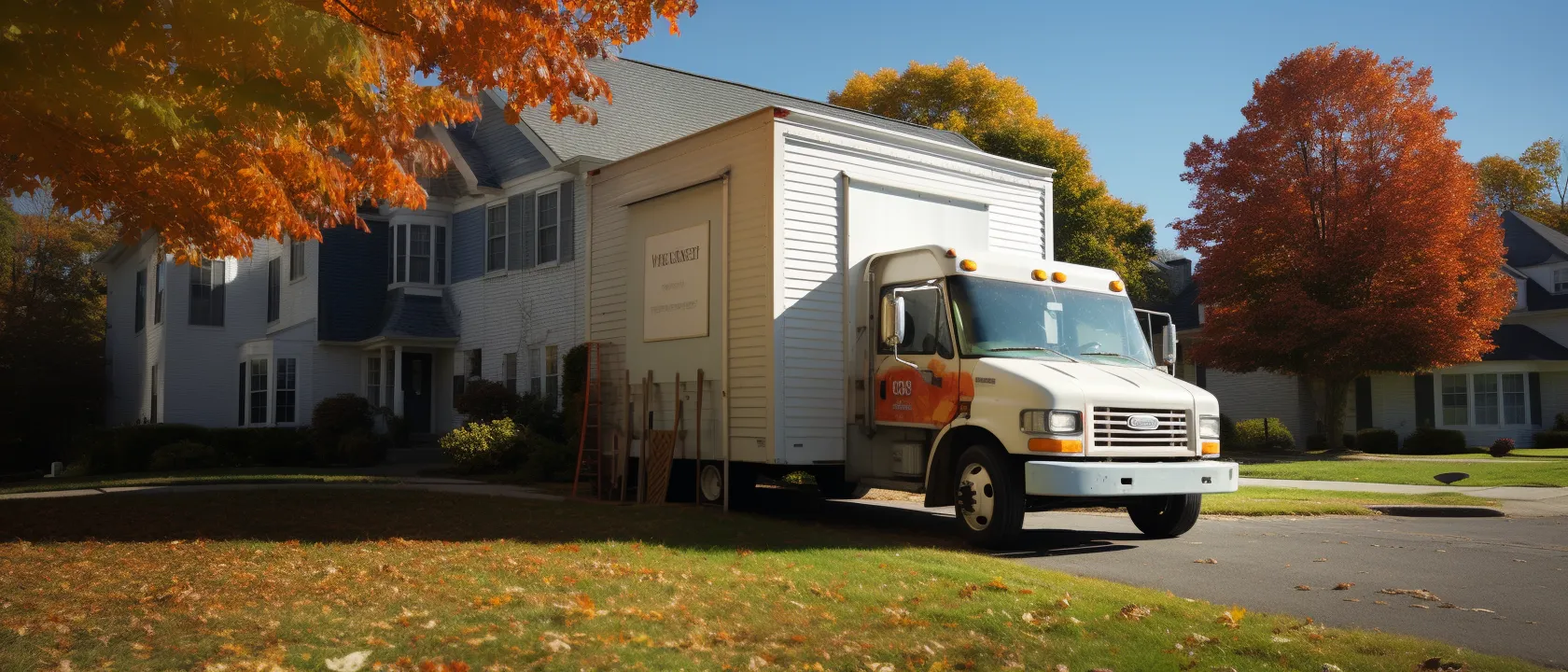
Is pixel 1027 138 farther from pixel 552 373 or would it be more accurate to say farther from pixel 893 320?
pixel 893 320

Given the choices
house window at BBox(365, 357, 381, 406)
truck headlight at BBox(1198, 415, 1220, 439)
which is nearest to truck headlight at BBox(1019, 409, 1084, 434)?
truck headlight at BBox(1198, 415, 1220, 439)

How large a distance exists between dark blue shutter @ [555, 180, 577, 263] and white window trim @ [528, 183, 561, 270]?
0.21 feet

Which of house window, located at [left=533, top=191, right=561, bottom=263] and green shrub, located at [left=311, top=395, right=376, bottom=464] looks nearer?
house window, located at [left=533, top=191, right=561, bottom=263]

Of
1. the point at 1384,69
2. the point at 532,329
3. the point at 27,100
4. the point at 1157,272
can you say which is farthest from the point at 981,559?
the point at 1157,272

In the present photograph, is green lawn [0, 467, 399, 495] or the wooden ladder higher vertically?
the wooden ladder

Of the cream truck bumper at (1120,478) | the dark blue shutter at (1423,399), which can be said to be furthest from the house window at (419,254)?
the dark blue shutter at (1423,399)

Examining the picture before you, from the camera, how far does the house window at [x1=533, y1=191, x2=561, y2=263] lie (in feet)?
79.6

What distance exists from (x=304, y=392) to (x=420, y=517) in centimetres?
1847

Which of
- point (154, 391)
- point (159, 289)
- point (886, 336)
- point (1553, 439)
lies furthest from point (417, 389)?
point (1553, 439)

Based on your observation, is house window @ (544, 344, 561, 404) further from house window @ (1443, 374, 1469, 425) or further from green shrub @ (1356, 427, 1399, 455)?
house window @ (1443, 374, 1469, 425)

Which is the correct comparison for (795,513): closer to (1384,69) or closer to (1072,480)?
(1072,480)

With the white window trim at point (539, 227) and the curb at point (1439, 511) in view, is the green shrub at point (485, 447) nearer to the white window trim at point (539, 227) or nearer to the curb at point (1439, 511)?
the white window trim at point (539, 227)

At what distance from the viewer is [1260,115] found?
98.7 feet

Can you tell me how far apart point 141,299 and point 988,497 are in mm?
30832
